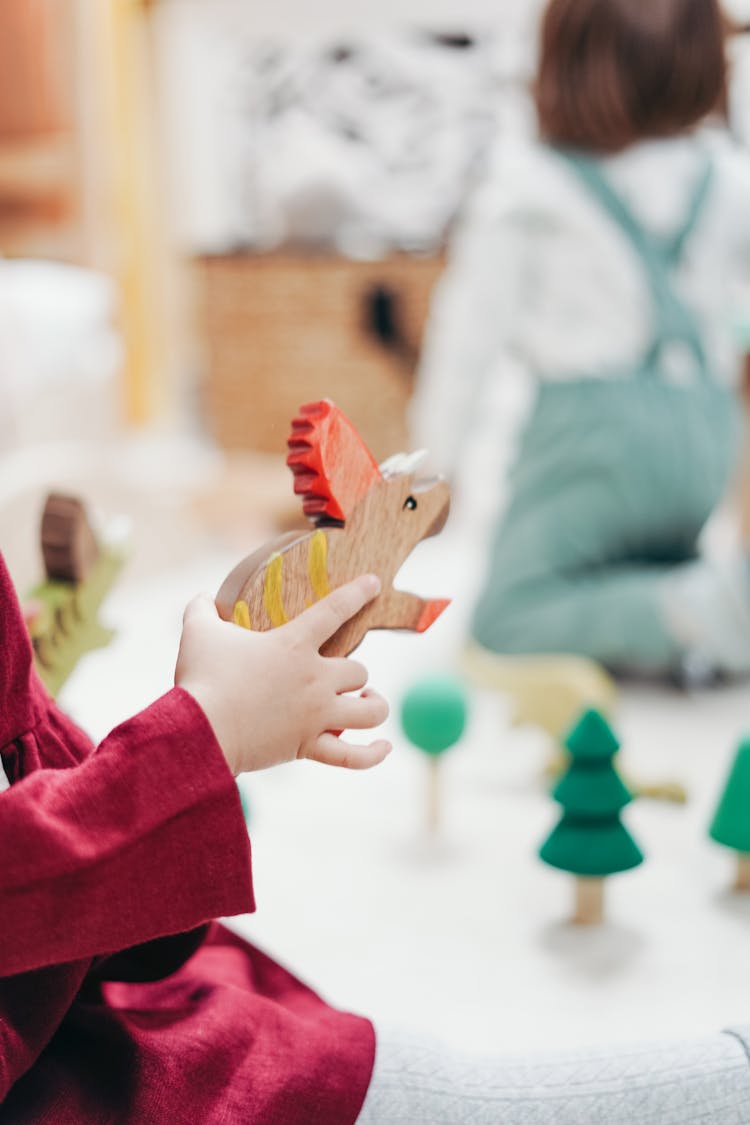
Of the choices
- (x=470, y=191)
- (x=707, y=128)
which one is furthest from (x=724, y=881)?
(x=470, y=191)

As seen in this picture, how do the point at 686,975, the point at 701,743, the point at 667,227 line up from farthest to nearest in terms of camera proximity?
the point at 667,227 < the point at 701,743 < the point at 686,975

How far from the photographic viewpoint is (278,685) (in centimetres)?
37

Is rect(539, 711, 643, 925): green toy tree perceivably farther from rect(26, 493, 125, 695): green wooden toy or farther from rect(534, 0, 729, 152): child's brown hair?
rect(534, 0, 729, 152): child's brown hair

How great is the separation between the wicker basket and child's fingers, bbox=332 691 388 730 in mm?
1270

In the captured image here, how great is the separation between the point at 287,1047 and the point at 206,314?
4.69 feet

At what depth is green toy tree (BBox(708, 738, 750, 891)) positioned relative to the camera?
660 mm

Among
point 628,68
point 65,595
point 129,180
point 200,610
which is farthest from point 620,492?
point 129,180

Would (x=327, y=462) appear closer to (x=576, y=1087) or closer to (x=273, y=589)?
(x=273, y=589)

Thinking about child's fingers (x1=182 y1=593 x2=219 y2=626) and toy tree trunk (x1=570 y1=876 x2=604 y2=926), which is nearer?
child's fingers (x1=182 y1=593 x2=219 y2=626)

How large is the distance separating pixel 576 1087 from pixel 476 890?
0.90ft

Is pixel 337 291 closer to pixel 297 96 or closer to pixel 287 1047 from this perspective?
pixel 297 96

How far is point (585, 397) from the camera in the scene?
1084 mm

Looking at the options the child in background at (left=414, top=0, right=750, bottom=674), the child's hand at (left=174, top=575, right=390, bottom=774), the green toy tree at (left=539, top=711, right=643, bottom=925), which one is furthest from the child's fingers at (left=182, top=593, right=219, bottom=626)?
the child in background at (left=414, top=0, right=750, bottom=674)

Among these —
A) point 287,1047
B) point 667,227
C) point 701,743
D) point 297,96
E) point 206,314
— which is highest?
point 297,96
